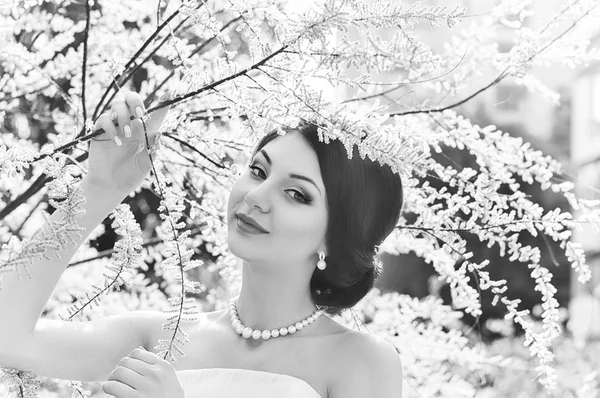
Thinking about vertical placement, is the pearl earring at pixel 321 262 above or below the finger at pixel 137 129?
below

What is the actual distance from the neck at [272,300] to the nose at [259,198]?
199 mm

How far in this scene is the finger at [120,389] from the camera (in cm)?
147

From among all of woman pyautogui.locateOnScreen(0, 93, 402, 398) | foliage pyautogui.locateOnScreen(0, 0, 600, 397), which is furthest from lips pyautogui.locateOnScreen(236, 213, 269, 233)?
foliage pyautogui.locateOnScreen(0, 0, 600, 397)

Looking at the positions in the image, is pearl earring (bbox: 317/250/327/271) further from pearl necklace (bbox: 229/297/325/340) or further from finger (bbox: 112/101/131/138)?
finger (bbox: 112/101/131/138)

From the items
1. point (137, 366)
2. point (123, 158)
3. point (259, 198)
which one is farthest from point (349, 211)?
point (137, 366)

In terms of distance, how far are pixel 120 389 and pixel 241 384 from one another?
1.50ft

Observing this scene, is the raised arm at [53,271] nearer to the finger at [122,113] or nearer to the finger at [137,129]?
the finger at [137,129]

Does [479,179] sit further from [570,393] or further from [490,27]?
[570,393]

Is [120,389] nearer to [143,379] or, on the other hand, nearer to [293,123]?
[143,379]

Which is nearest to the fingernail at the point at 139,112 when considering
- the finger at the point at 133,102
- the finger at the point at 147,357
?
the finger at the point at 133,102

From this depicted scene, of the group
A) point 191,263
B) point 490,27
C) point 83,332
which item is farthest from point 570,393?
point 191,263

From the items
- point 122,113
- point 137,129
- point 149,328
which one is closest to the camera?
point 122,113

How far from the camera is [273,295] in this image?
1.97m

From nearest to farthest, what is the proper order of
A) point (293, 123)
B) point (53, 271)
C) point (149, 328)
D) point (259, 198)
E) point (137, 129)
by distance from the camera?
point (293, 123) < point (137, 129) < point (53, 271) < point (259, 198) < point (149, 328)
